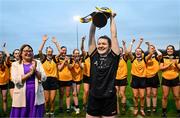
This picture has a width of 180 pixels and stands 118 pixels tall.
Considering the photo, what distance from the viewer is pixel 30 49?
7.08m

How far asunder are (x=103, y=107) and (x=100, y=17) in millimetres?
1550

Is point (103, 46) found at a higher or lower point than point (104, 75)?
higher

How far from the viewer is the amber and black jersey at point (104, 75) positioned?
5.75 meters

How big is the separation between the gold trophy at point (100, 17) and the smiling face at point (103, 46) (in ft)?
1.27

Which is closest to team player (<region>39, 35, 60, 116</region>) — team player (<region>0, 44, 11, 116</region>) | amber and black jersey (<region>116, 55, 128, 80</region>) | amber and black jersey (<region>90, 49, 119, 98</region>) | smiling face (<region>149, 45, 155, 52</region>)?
team player (<region>0, 44, 11, 116</region>)

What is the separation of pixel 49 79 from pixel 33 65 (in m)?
4.06

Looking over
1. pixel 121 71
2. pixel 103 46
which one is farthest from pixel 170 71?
pixel 103 46

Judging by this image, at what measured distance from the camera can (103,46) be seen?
5859 mm

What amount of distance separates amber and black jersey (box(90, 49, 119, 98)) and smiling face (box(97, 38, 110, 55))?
0.26 ft

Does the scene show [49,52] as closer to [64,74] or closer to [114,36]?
[64,74]

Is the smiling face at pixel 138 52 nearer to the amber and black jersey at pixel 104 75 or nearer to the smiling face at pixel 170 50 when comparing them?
the smiling face at pixel 170 50

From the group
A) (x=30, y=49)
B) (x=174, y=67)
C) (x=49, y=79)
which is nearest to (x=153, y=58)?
(x=174, y=67)

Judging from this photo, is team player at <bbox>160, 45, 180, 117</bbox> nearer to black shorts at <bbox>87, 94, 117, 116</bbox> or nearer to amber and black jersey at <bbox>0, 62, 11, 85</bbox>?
amber and black jersey at <bbox>0, 62, 11, 85</bbox>

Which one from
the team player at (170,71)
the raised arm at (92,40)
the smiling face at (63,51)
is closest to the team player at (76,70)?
the smiling face at (63,51)
